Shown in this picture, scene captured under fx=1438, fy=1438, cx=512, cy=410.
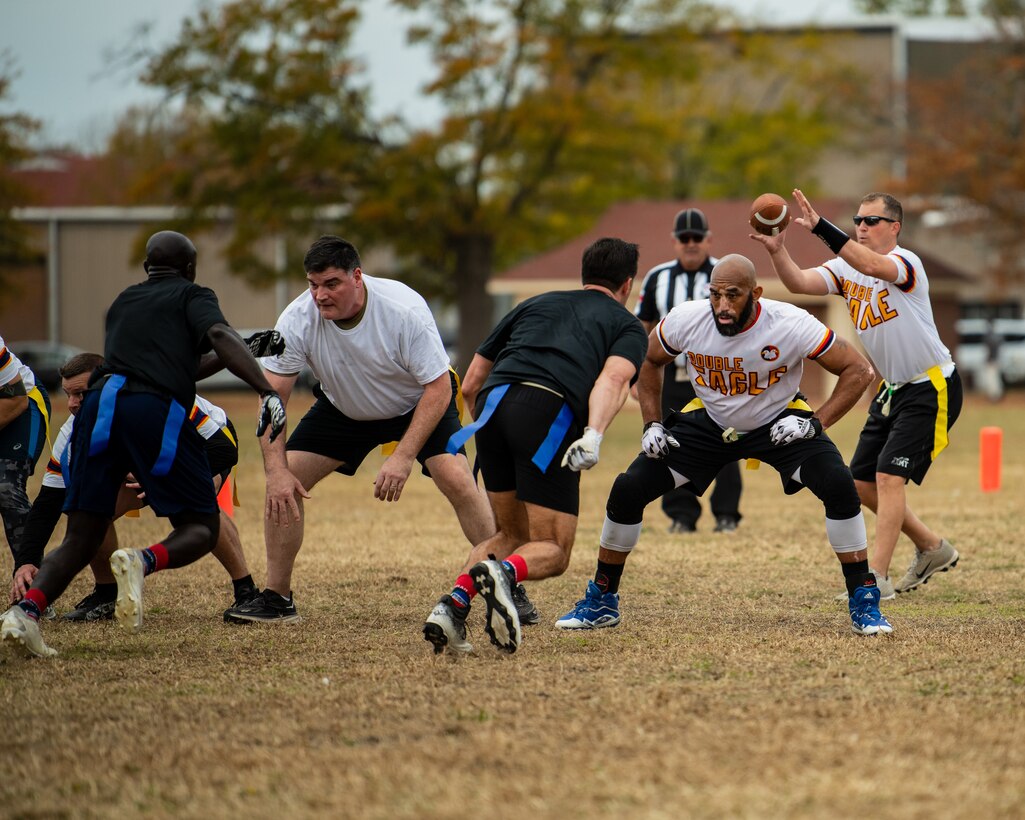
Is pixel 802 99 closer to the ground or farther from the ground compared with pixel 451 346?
farther from the ground

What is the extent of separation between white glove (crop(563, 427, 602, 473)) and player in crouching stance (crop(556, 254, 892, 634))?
70 centimetres

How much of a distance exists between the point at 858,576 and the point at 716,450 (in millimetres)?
891

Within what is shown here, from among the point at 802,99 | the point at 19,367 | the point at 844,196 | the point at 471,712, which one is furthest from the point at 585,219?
the point at 471,712

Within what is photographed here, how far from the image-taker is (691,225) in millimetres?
11016

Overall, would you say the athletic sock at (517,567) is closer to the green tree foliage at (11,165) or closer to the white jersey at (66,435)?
the white jersey at (66,435)

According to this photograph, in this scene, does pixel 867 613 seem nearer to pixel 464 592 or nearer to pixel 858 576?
pixel 858 576

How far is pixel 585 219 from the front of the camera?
42.8 m

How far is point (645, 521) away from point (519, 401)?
5.67m

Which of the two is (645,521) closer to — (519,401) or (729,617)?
(729,617)

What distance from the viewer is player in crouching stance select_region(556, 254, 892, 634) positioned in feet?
22.0

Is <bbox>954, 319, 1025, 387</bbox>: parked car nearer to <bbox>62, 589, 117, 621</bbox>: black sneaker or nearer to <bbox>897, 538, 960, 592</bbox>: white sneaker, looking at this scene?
<bbox>897, 538, 960, 592</bbox>: white sneaker

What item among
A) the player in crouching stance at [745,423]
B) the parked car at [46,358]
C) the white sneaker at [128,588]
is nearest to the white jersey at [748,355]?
the player in crouching stance at [745,423]

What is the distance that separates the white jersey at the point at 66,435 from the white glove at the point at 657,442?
7.60 feet

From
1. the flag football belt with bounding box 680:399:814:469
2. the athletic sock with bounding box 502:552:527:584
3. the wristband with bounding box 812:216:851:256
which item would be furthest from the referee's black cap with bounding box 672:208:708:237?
the athletic sock with bounding box 502:552:527:584
